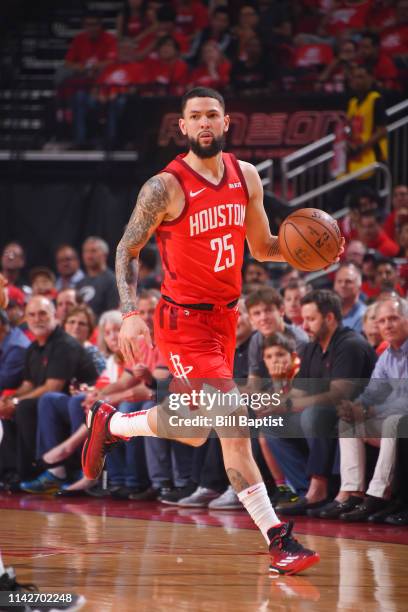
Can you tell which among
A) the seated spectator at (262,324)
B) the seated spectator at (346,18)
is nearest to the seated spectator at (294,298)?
the seated spectator at (262,324)

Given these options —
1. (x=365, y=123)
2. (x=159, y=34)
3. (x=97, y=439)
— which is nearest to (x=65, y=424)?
(x=97, y=439)

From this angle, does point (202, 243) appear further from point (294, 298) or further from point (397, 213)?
point (397, 213)

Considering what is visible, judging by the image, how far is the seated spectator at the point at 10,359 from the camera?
8891 millimetres

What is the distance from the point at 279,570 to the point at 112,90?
29.8ft

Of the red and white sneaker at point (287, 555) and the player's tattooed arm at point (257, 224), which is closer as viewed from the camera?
the red and white sneaker at point (287, 555)

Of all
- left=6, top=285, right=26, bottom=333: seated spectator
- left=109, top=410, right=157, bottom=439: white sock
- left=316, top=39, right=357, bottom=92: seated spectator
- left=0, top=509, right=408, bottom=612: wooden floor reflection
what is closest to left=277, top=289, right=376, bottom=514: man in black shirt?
left=0, top=509, right=408, bottom=612: wooden floor reflection

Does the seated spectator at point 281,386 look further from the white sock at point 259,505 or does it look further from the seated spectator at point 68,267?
the seated spectator at point 68,267

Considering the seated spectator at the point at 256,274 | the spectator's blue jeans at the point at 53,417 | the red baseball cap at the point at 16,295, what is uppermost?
the seated spectator at the point at 256,274

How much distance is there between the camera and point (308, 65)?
42.0ft

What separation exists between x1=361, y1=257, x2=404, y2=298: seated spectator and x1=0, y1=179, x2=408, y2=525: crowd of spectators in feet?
0.06

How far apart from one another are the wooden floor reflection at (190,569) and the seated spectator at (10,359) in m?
2.69

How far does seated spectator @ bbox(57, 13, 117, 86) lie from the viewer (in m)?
13.6

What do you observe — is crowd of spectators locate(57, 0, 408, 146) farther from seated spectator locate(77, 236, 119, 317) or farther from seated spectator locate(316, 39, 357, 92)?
seated spectator locate(77, 236, 119, 317)

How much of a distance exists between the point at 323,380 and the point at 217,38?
7425 mm
